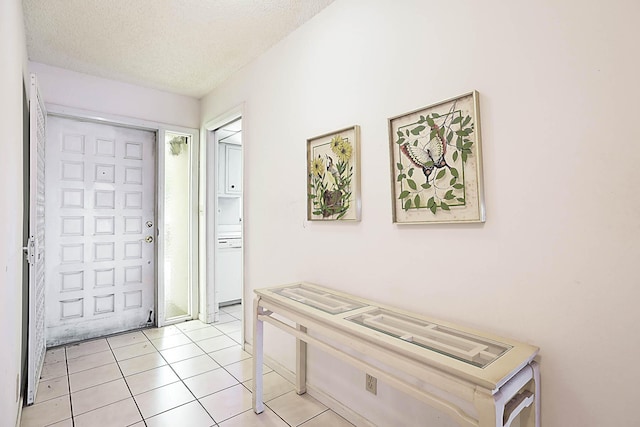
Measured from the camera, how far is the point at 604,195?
107 cm

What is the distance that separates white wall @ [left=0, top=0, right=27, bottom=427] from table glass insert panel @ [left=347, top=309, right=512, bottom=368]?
1.50 m

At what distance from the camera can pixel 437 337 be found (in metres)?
1.28

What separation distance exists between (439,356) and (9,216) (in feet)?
6.46

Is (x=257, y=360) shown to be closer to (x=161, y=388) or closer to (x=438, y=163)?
(x=161, y=388)

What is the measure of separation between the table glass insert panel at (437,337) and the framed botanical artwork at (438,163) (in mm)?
466

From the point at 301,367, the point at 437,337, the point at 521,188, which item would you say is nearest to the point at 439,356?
the point at 437,337

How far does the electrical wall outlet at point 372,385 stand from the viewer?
1743 mm

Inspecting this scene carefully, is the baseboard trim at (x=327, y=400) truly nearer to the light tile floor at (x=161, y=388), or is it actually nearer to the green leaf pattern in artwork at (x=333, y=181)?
the light tile floor at (x=161, y=388)

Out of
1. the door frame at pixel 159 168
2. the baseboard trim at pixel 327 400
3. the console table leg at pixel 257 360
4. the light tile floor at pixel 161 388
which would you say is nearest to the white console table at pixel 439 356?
the console table leg at pixel 257 360

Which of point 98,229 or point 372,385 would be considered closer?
point 372,385

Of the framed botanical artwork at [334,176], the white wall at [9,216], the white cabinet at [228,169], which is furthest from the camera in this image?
the white cabinet at [228,169]

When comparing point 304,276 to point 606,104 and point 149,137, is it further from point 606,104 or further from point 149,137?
point 149,137

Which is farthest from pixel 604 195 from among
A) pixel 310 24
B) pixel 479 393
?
pixel 310 24

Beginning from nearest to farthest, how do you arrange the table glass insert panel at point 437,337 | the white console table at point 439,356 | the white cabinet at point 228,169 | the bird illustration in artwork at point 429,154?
the white console table at point 439,356 → the table glass insert panel at point 437,337 → the bird illustration in artwork at point 429,154 → the white cabinet at point 228,169
